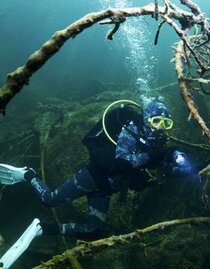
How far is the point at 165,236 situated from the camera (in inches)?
240

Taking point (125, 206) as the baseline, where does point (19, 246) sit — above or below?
above

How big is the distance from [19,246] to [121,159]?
2661mm

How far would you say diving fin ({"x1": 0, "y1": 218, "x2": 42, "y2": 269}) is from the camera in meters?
5.25

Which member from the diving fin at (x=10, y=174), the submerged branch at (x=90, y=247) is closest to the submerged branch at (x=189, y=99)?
the submerged branch at (x=90, y=247)

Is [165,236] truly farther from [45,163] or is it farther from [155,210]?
[45,163]

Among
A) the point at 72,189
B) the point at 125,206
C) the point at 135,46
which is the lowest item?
the point at 135,46

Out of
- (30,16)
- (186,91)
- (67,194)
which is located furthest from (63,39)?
(30,16)

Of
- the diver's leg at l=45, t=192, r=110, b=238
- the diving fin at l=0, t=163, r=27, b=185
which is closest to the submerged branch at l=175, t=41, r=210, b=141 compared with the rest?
the diver's leg at l=45, t=192, r=110, b=238

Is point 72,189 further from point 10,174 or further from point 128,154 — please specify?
point 10,174

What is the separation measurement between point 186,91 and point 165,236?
4.04 metres

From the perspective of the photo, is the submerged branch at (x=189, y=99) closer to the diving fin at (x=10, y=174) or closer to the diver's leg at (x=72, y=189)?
the diver's leg at (x=72, y=189)

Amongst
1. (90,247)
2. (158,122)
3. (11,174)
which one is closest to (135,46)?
(11,174)

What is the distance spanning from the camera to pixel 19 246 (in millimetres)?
5570

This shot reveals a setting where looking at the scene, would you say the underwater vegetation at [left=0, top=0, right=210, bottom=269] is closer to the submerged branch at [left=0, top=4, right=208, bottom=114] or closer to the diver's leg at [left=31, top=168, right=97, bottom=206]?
the diver's leg at [left=31, top=168, right=97, bottom=206]
